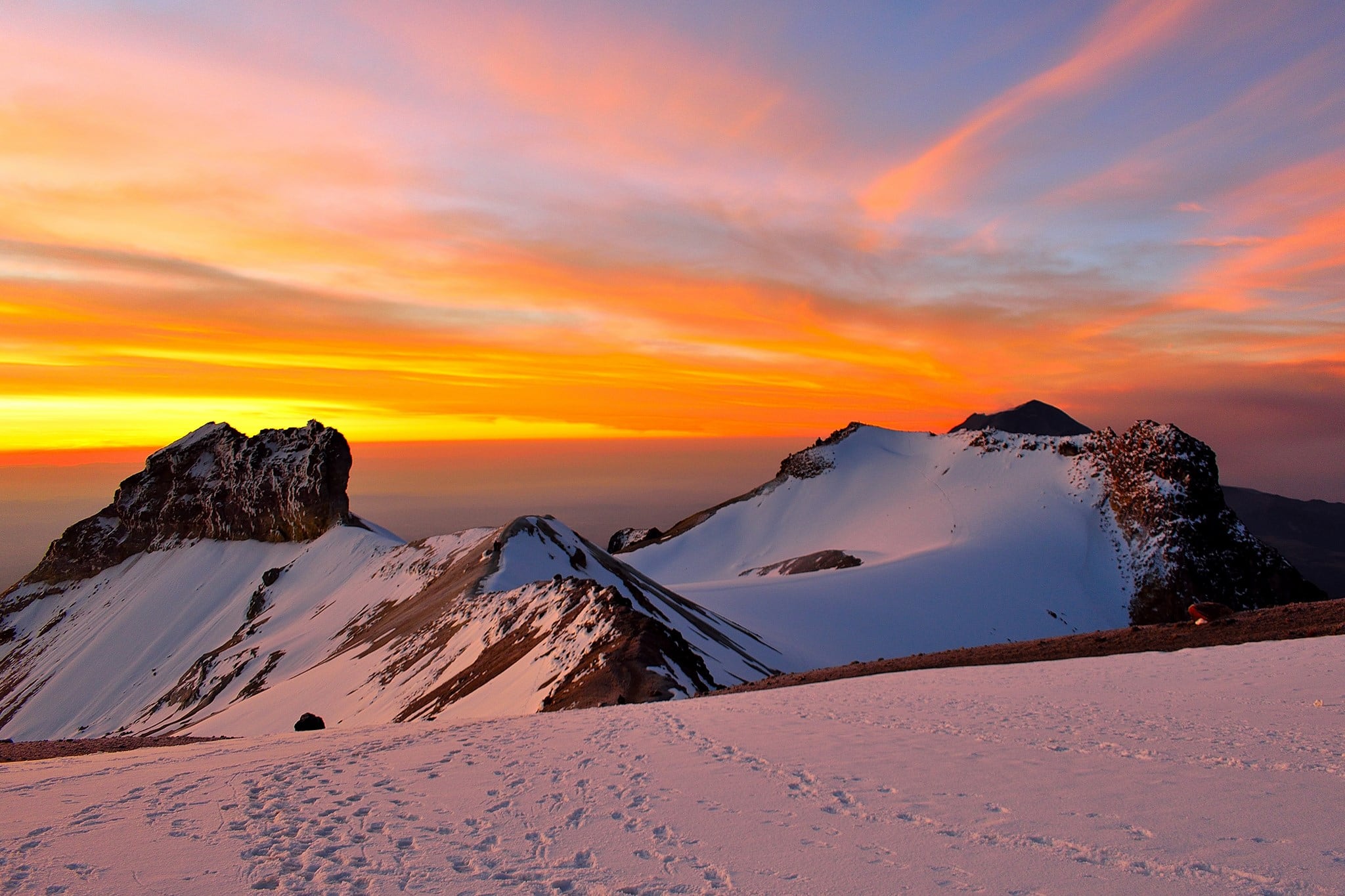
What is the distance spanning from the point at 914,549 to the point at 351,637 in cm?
6608

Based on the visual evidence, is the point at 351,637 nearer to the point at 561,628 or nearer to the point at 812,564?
the point at 561,628

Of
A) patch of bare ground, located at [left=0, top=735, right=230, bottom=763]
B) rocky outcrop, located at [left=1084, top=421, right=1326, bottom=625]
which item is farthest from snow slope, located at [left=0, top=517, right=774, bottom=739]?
rocky outcrop, located at [left=1084, top=421, right=1326, bottom=625]

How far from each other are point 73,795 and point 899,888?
1179cm

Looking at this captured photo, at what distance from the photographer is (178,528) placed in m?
124

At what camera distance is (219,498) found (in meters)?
121

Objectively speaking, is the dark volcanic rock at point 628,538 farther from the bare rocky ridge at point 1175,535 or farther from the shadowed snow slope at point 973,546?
the bare rocky ridge at point 1175,535

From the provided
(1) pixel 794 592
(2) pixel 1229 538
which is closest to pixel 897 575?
(1) pixel 794 592

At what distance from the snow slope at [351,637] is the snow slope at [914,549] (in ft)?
64.7

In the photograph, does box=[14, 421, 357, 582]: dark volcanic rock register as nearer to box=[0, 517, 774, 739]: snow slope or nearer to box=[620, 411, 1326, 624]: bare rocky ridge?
box=[0, 517, 774, 739]: snow slope

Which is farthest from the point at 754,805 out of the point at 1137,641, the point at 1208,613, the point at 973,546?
the point at 973,546

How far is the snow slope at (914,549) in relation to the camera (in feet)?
244

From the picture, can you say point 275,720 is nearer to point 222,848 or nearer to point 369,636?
point 369,636

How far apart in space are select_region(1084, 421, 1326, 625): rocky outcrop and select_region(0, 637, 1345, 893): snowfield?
78191 mm

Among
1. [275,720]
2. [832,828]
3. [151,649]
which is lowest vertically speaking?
[151,649]
